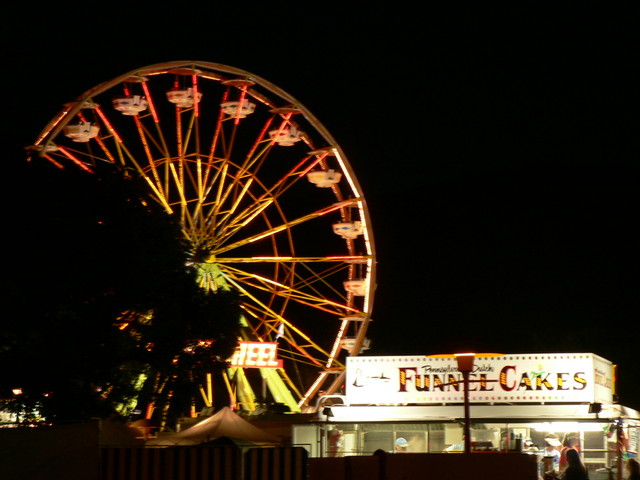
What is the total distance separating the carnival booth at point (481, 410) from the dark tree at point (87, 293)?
470 cm

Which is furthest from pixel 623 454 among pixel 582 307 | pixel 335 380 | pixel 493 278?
pixel 493 278

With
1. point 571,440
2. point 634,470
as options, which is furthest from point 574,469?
point 571,440

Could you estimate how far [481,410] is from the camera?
2441 cm

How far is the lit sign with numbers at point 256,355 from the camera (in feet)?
106

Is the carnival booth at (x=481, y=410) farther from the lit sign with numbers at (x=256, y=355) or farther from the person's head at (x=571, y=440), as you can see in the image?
the lit sign with numbers at (x=256, y=355)

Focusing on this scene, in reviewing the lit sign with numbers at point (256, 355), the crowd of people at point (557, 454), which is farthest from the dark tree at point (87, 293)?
the lit sign with numbers at point (256, 355)

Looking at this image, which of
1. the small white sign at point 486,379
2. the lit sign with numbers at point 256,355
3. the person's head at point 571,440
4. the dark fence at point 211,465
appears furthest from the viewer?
the lit sign with numbers at point 256,355

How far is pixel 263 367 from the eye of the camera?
1294 inches

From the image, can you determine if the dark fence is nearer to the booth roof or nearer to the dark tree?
the dark tree

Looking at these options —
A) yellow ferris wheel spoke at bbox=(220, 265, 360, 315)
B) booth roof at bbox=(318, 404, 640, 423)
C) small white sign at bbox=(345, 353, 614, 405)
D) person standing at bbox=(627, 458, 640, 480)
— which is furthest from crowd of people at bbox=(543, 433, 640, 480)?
yellow ferris wheel spoke at bbox=(220, 265, 360, 315)

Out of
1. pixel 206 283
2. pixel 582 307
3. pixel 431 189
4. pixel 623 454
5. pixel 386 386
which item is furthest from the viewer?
pixel 431 189

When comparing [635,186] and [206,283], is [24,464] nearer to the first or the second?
[206,283]

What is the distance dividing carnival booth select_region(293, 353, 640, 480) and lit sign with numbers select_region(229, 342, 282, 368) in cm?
722

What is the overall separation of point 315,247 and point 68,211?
250 ft
